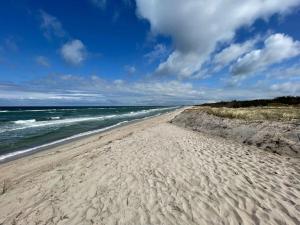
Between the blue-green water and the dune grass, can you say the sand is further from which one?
the dune grass

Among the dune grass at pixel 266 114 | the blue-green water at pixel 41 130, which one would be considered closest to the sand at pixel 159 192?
the blue-green water at pixel 41 130

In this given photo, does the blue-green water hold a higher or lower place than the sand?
lower

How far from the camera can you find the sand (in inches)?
173

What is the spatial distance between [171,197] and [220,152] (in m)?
5.55

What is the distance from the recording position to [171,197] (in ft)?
16.7

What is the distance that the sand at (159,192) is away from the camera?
4.39 m

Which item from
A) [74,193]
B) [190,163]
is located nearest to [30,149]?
[74,193]

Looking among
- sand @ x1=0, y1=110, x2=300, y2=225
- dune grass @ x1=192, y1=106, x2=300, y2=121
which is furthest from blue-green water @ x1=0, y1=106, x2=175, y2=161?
dune grass @ x1=192, y1=106, x2=300, y2=121

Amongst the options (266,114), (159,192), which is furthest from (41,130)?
(266,114)

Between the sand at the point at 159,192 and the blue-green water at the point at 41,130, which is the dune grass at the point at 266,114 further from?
the blue-green water at the point at 41,130

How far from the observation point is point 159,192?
17.7 feet

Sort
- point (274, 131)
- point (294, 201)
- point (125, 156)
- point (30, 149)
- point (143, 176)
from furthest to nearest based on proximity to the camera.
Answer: point (30, 149)
point (274, 131)
point (125, 156)
point (143, 176)
point (294, 201)

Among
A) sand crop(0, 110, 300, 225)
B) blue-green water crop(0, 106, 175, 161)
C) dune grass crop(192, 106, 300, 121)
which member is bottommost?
blue-green water crop(0, 106, 175, 161)

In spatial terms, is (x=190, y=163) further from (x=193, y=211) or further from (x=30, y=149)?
(x=30, y=149)
